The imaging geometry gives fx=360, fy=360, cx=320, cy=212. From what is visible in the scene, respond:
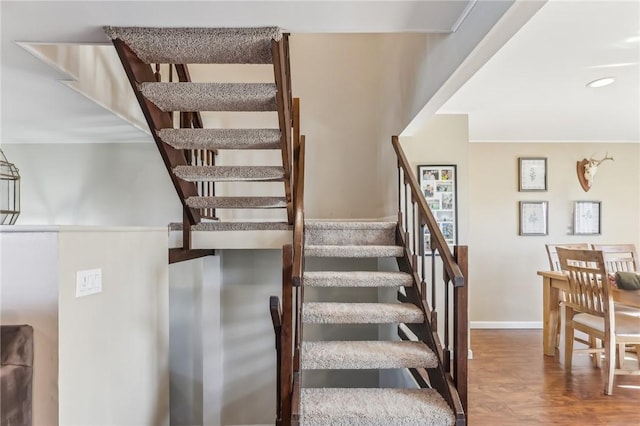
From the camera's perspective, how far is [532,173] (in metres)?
4.57

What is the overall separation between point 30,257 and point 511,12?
6.67 feet

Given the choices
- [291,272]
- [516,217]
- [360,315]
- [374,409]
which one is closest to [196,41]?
[291,272]

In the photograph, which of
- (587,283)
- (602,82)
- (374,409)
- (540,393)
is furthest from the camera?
(587,283)

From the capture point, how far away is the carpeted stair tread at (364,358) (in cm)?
200

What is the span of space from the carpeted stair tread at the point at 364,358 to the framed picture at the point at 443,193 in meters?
1.58

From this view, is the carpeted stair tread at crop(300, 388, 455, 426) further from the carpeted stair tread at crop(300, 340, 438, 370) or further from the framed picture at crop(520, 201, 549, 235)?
the framed picture at crop(520, 201, 549, 235)

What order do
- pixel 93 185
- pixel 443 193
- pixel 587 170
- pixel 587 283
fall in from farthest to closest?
pixel 587 170
pixel 93 185
pixel 443 193
pixel 587 283

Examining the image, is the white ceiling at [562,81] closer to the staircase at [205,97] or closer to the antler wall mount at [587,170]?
the antler wall mount at [587,170]

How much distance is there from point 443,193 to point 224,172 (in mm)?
2166

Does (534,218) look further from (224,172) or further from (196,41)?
(196,41)

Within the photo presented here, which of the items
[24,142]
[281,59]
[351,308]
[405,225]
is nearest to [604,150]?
[405,225]

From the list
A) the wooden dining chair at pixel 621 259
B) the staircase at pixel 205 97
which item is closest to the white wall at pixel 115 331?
the staircase at pixel 205 97

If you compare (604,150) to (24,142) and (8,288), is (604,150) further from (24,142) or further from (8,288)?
(24,142)

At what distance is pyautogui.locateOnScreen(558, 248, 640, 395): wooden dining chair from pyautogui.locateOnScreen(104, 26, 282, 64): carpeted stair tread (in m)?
2.95
